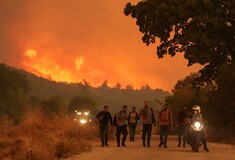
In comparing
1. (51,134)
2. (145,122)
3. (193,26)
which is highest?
(193,26)

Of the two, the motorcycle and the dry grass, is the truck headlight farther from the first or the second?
the dry grass

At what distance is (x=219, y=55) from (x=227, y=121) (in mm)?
4494

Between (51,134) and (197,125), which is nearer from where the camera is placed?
(197,125)

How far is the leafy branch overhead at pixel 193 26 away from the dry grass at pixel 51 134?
300 inches

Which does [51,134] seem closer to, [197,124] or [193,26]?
[197,124]

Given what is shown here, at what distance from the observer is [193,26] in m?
36.4

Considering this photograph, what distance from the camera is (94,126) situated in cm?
3622

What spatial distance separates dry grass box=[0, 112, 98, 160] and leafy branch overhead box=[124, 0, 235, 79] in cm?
762

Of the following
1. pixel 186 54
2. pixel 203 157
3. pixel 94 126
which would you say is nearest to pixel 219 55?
pixel 186 54

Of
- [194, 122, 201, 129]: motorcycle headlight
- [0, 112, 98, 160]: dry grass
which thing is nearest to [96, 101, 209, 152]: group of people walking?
[0, 112, 98, 160]: dry grass

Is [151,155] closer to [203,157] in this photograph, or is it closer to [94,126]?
[203,157]

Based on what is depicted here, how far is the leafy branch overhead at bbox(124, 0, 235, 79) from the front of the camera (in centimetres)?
3594

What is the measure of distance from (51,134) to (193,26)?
14078 mm

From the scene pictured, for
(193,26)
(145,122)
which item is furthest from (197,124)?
(193,26)
